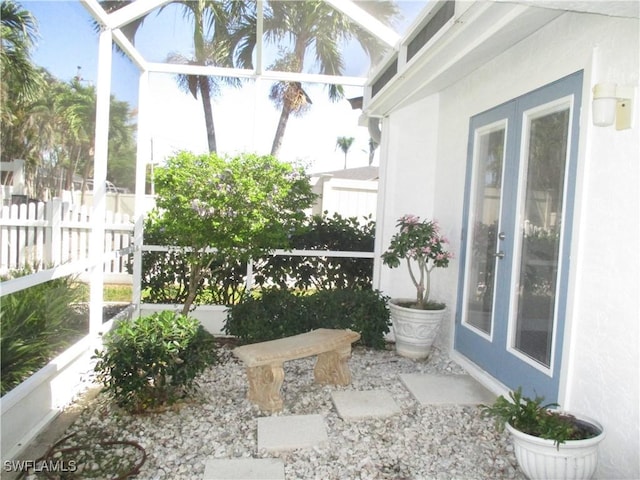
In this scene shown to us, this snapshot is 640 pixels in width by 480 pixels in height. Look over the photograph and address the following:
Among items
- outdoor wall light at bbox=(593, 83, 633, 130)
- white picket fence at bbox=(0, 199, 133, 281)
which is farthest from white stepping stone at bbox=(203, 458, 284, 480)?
outdoor wall light at bbox=(593, 83, 633, 130)

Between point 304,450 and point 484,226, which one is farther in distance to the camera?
point 484,226

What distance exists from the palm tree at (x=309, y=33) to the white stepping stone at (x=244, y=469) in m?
3.70

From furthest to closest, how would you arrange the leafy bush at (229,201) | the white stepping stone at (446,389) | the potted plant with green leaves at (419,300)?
the potted plant with green leaves at (419,300) → the leafy bush at (229,201) → the white stepping stone at (446,389)

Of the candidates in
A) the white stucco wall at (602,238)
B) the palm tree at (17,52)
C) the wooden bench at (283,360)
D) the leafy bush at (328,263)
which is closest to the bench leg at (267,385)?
the wooden bench at (283,360)

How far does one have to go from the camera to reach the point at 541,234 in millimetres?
3232

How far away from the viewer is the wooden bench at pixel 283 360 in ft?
10.9

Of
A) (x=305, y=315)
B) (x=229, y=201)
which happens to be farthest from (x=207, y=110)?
(x=305, y=315)

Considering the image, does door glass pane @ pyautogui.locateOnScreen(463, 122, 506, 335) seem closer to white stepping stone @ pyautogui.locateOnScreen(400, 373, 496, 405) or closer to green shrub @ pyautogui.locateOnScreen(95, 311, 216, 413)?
white stepping stone @ pyautogui.locateOnScreen(400, 373, 496, 405)

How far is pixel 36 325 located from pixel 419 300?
313 centimetres

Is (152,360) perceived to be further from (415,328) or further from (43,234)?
(415,328)

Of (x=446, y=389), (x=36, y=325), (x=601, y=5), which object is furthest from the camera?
(x=446, y=389)

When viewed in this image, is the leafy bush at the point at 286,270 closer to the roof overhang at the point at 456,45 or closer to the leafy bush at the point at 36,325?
the roof overhang at the point at 456,45

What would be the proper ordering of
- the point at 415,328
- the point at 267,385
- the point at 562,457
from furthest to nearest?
1. the point at 415,328
2. the point at 267,385
3. the point at 562,457

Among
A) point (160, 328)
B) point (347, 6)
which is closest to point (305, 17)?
point (347, 6)
